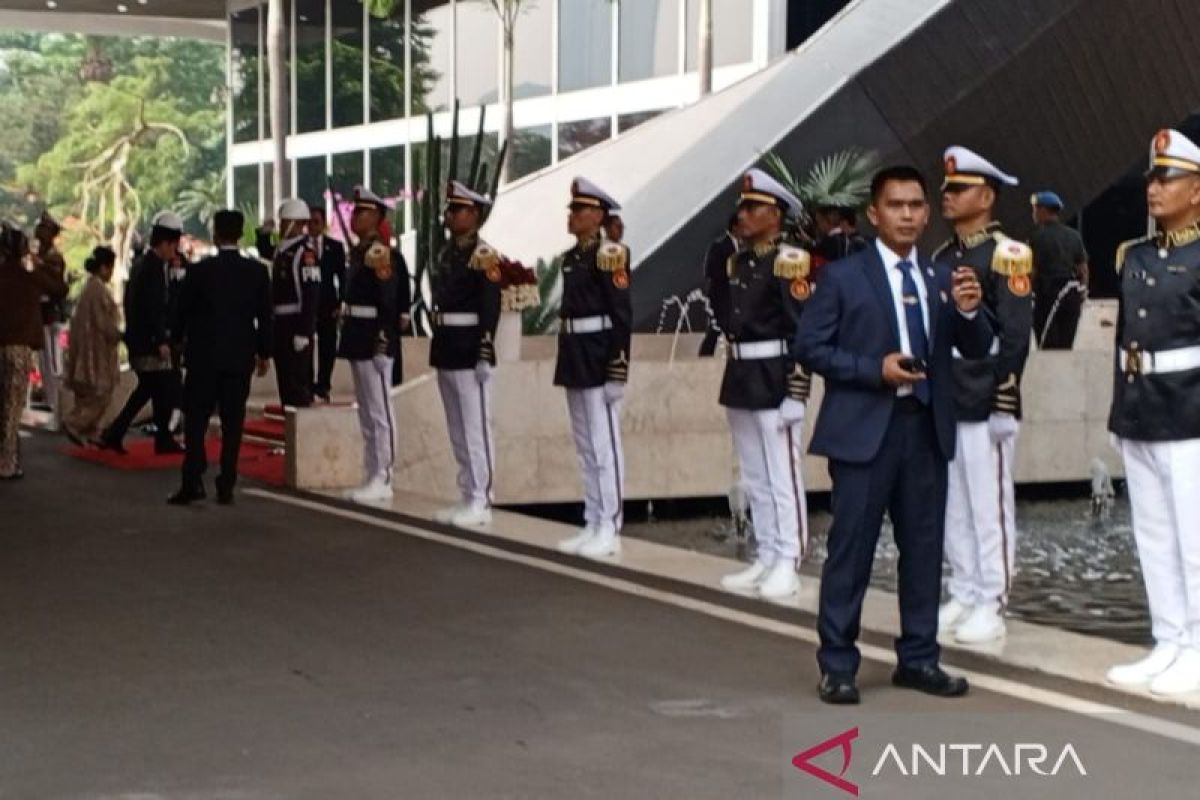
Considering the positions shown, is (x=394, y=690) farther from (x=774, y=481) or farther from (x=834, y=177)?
(x=834, y=177)

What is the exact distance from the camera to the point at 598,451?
453 inches

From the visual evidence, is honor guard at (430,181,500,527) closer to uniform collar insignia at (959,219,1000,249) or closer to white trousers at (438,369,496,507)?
white trousers at (438,369,496,507)

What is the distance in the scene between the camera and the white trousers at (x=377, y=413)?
13680 mm

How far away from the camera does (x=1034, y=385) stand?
16562 millimetres

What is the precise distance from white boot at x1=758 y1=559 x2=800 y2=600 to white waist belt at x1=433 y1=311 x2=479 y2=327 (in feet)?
10.5

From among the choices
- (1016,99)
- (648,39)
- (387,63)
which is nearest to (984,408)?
(1016,99)

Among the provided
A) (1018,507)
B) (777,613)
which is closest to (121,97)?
(1018,507)

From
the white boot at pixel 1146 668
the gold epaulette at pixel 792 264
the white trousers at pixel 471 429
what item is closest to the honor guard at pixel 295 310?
the white trousers at pixel 471 429

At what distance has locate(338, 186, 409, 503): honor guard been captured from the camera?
44.6 feet

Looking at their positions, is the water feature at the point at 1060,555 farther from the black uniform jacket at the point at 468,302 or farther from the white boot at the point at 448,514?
the black uniform jacket at the point at 468,302

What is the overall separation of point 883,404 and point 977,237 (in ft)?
4.70

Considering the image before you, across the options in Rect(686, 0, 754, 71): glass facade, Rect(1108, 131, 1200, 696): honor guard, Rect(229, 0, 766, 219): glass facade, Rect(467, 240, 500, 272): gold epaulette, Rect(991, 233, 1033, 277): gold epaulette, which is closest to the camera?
Rect(1108, 131, 1200, 696): honor guard

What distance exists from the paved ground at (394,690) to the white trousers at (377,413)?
93.9 inches

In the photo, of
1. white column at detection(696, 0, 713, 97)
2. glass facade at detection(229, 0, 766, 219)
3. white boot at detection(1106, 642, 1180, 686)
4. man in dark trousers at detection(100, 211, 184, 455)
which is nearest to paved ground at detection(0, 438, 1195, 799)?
white boot at detection(1106, 642, 1180, 686)
